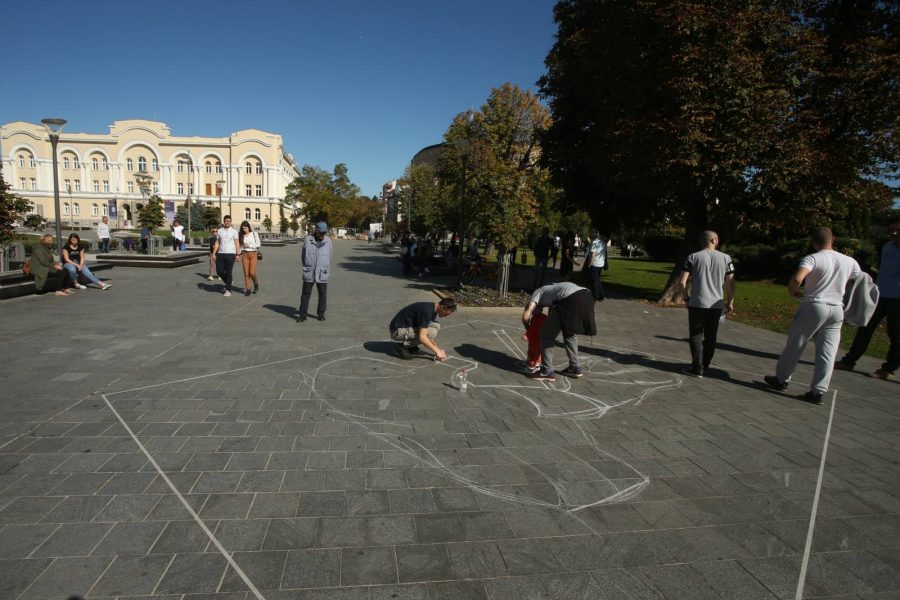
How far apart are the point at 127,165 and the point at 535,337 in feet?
311

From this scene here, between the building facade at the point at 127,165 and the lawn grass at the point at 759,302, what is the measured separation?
71.5 metres

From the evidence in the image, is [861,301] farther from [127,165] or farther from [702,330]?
[127,165]

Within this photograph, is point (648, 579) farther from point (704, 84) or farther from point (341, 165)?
point (341, 165)

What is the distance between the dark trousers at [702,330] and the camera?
20.9 ft

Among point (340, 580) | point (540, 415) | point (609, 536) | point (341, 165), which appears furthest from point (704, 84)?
point (341, 165)

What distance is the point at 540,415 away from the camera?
16.5 ft

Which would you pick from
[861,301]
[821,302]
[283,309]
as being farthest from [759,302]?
[283,309]

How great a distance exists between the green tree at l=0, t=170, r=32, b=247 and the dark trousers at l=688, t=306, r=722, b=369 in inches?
583

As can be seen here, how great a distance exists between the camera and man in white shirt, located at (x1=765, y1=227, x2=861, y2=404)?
5504 mm

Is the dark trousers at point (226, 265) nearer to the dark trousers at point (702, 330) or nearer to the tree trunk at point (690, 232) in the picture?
the dark trousers at point (702, 330)

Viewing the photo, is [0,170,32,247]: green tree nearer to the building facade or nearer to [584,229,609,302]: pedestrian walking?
[584,229,609,302]: pedestrian walking

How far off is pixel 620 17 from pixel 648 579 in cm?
1265

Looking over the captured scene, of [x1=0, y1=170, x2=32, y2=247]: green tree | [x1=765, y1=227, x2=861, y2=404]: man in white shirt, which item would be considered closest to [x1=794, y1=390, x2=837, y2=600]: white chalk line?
[x1=765, y1=227, x2=861, y2=404]: man in white shirt

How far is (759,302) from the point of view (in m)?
15.0
